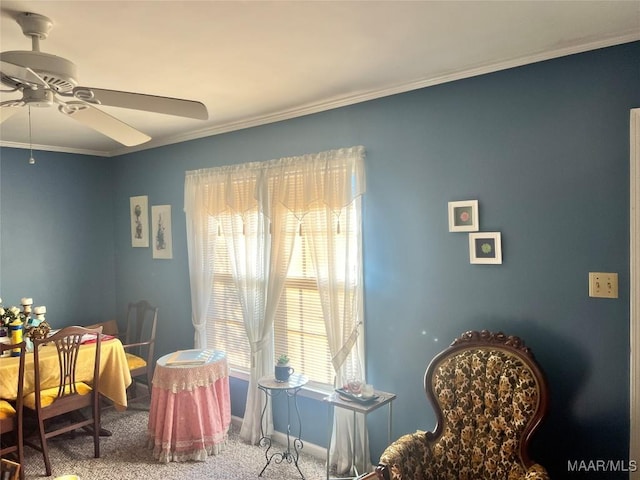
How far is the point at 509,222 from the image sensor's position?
247cm

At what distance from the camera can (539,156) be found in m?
2.37

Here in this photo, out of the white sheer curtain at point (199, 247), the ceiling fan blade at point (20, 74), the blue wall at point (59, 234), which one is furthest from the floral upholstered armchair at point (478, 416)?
the blue wall at point (59, 234)

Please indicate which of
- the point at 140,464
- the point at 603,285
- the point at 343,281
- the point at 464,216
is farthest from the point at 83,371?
the point at 603,285

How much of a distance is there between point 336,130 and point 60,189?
3026 millimetres

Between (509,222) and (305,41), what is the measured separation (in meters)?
1.38

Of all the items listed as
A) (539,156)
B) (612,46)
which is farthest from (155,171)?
(612,46)

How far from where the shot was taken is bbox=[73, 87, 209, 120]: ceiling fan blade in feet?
6.03

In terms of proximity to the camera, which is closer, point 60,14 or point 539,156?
point 60,14

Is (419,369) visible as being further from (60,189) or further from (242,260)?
(60,189)

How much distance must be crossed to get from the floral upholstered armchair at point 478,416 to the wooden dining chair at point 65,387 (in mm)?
2254

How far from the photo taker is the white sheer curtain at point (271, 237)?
301 centimetres

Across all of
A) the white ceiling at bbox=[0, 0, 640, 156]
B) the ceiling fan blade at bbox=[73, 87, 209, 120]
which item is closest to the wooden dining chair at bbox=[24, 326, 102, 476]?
the white ceiling at bbox=[0, 0, 640, 156]

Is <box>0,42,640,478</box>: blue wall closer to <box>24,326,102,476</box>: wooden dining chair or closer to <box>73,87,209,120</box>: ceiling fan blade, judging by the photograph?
<box>73,87,209,120</box>: ceiling fan blade

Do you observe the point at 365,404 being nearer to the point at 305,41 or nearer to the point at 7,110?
the point at 305,41
